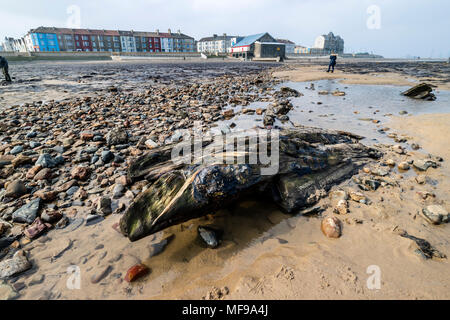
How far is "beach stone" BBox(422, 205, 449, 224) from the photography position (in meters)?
2.54

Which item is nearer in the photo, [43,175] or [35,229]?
[35,229]

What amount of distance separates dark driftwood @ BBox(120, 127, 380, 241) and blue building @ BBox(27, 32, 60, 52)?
11363 cm

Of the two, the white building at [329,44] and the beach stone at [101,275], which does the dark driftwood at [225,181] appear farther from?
the white building at [329,44]

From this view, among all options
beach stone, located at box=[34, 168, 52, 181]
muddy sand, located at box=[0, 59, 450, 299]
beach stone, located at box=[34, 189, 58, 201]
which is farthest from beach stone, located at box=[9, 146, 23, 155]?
muddy sand, located at box=[0, 59, 450, 299]

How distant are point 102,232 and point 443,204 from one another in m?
4.48

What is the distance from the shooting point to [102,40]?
92.1 metres

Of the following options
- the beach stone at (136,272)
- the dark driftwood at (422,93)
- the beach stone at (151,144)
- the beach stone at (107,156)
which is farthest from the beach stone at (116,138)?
the dark driftwood at (422,93)

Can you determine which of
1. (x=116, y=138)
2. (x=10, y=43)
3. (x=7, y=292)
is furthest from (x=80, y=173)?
(x=10, y=43)

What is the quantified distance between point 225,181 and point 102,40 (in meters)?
116

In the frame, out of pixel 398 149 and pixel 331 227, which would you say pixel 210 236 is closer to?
pixel 331 227

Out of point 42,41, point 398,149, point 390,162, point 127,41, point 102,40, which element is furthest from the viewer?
point 127,41

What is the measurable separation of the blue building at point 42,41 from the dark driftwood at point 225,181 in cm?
11363
